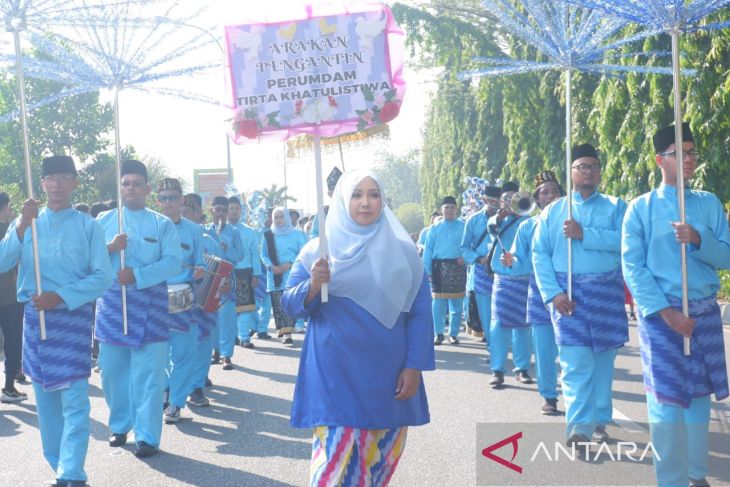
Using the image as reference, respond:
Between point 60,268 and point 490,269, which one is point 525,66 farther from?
point 60,268

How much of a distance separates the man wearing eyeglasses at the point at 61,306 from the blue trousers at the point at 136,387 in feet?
2.67

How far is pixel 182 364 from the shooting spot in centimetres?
880

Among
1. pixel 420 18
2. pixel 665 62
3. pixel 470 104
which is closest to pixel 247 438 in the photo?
pixel 665 62

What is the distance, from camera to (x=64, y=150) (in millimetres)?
52969

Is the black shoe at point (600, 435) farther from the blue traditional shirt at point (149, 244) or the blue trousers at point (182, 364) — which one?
the blue trousers at point (182, 364)

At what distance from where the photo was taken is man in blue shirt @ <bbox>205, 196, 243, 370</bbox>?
1222cm

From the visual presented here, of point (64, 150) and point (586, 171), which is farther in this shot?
point (64, 150)

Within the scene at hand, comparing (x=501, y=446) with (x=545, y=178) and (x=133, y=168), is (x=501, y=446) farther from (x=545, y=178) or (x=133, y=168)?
(x=133, y=168)

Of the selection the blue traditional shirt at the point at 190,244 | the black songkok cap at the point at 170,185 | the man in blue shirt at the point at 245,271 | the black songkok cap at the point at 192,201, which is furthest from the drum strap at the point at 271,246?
the black songkok cap at the point at 170,185

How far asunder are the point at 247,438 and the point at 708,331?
3.66 metres

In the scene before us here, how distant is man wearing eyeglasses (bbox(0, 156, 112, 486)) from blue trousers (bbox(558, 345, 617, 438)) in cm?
317

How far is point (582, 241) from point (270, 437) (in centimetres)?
275

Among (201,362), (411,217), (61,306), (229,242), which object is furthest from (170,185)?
(411,217)

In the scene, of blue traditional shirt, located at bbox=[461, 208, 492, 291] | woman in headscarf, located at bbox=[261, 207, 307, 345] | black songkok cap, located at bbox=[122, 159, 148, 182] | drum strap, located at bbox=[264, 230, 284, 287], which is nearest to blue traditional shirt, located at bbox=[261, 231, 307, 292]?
woman in headscarf, located at bbox=[261, 207, 307, 345]
